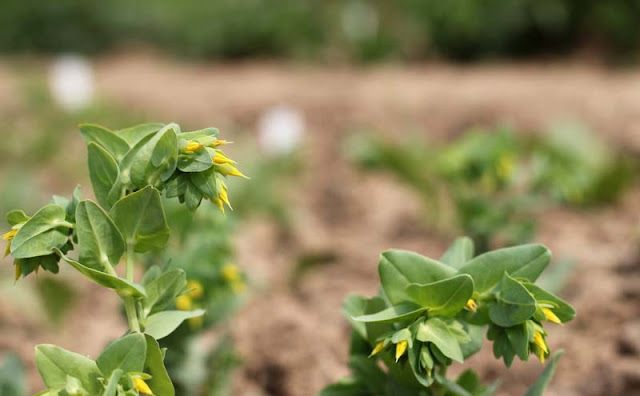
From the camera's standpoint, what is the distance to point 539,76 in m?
5.84

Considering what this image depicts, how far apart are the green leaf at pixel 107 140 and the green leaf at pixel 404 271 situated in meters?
0.46

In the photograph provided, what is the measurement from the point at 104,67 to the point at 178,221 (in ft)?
23.3

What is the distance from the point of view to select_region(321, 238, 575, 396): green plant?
1213 millimetres

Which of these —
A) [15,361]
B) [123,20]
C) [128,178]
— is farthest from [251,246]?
[123,20]

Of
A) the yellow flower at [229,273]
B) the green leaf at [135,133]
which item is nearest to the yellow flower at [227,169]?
the green leaf at [135,133]

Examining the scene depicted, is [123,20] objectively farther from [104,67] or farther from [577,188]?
[577,188]

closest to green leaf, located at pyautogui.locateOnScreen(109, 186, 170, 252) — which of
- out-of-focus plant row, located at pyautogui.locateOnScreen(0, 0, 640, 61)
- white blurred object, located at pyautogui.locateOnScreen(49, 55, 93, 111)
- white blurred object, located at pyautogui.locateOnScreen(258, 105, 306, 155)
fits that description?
white blurred object, located at pyautogui.locateOnScreen(258, 105, 306, 155)

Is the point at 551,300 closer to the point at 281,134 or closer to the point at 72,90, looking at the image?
the point at 281,134

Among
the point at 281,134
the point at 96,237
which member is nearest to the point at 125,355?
the point at 96,237

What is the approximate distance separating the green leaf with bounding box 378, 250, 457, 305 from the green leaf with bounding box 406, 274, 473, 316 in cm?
4

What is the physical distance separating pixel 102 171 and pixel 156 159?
116mm

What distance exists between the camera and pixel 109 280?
1173 mm

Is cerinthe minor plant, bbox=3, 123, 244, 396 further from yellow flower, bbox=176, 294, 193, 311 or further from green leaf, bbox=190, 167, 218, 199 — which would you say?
yellow flower, bbox=176, 294, 193, 311

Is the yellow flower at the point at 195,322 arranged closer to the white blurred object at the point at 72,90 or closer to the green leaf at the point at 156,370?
the green leaf at the point at 156,370
